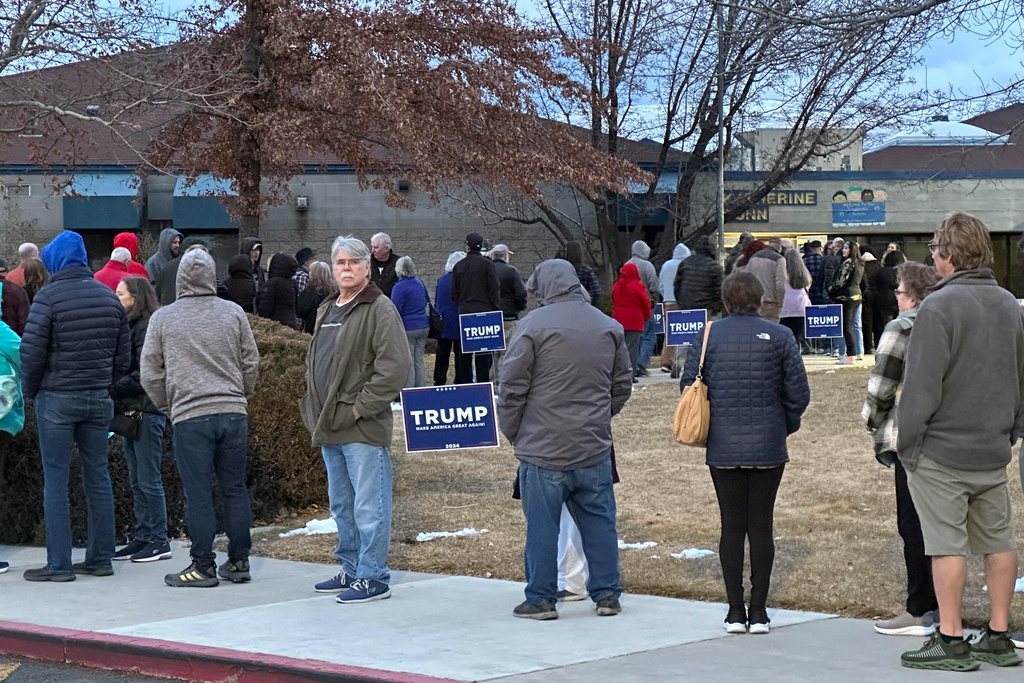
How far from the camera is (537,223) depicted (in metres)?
31.4

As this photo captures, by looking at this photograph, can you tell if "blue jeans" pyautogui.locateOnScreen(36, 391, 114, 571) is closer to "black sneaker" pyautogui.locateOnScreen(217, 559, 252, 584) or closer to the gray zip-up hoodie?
"black sneaker" pyautogui.locateOnScreen(217, 559, 252, 584)

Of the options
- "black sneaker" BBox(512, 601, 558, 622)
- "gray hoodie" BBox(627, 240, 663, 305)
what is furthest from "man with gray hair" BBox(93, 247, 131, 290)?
"gray hoodie" BBox(627, 240, 663, 305)

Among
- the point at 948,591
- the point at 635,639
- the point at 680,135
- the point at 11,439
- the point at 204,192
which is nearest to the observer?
the point at 948,591

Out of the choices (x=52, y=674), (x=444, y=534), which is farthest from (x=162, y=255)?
(x=52, y=674)

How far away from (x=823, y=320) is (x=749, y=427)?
13.1 meters

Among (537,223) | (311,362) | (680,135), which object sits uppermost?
(680,135)

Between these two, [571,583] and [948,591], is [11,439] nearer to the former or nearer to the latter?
[571,583]

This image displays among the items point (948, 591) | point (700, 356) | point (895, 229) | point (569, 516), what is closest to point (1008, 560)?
point (948, 591)

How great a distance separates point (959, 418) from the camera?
570 cm

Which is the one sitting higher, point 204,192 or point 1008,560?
point 204,192

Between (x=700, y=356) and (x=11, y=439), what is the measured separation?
515 centimetres

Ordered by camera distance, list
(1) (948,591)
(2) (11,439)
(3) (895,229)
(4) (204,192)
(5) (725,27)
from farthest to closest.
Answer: (3) (895,229) < (4) (204,192) < (5) (725,27) < (2) (11,439) < (1) (948,591)

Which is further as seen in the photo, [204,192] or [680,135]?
[680,135]

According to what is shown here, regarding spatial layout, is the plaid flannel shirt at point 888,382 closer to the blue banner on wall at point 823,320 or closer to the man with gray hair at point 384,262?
the man with gray hair at point 384,262
